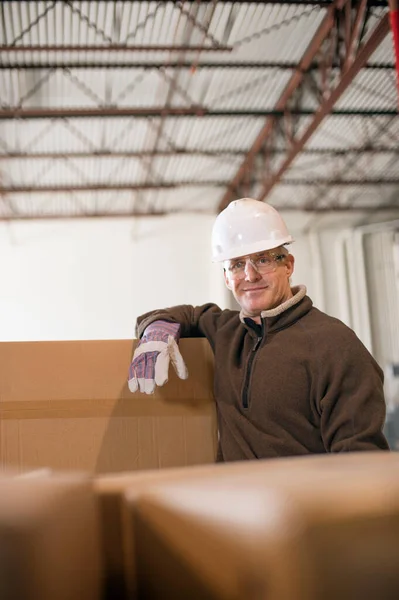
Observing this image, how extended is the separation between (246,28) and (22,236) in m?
7.19

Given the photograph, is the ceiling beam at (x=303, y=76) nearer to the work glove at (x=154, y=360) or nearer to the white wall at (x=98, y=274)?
the white wall at (x=98, y=274)

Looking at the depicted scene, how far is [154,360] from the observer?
85.5 inches

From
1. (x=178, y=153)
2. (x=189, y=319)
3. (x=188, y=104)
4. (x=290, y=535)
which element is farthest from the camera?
(x=178, y=153)

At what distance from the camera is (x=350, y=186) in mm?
12977

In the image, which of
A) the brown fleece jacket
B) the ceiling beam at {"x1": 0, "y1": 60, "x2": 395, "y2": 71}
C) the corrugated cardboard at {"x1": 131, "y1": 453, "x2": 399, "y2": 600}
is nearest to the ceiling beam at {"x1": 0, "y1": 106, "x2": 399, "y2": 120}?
the ceiling beam at {"x1": 0, "y1": 60, "x2": 395, "y2": 71}

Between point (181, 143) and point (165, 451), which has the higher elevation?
point (181, 143)

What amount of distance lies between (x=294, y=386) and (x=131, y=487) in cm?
170

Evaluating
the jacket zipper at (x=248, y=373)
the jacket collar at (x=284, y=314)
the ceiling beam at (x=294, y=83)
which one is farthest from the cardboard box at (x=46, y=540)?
the ceiling beam at (x=294, y=83)

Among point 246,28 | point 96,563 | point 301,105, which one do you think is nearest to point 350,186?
point 301,105

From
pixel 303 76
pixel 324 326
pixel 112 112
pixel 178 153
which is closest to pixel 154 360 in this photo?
pixel 324 326

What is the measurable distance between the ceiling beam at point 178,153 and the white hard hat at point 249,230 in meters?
7.98

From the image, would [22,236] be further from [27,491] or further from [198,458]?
[27,491]

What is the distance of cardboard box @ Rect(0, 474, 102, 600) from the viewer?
0.33 metres

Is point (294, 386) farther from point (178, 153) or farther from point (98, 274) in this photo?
point (98, 274)
